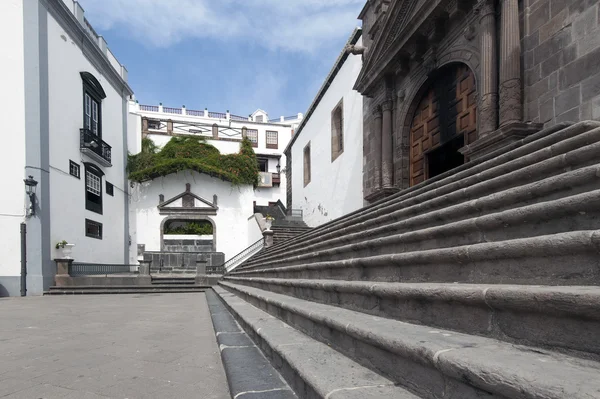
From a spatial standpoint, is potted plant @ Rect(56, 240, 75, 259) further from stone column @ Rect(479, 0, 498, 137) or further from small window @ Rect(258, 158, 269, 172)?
small window @ Rect(258, 158, 269, 172)

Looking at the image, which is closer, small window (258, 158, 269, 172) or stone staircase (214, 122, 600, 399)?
stone staircase (214, 122, 600, 399)

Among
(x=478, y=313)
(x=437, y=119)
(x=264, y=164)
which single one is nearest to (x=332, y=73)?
(x=437, y=119)

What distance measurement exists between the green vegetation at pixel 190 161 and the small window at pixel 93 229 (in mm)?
4138

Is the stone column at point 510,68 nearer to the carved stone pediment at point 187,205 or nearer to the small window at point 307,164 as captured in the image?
the small window at point 307,164

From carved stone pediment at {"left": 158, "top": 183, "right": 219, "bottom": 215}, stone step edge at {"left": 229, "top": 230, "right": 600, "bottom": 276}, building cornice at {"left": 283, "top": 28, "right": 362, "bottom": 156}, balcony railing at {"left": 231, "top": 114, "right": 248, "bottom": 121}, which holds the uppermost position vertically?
balcony railing at {"left": 231, "top": 114, "right": 248, "bottom": 121}

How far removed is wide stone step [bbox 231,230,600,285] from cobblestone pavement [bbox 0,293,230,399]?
62.1 inches

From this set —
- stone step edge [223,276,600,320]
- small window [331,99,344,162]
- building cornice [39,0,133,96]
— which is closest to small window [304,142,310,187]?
small window [331,99,344,162]

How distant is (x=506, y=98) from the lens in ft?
18.4

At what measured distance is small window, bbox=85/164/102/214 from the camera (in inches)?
551

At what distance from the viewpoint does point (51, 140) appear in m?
11.7

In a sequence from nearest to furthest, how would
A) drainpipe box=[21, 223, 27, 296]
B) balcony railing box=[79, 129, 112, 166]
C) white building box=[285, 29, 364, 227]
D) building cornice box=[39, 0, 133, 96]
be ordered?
1. drainpipe box=[21, 223, 27, 296]
2. building cornice box=[39, 0, 133, 96]
3. white building box=[285, 29, 364, 227]
4. balcony railing box=[79, 129, 112, 166]

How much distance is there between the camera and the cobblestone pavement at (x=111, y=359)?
7.96 feet

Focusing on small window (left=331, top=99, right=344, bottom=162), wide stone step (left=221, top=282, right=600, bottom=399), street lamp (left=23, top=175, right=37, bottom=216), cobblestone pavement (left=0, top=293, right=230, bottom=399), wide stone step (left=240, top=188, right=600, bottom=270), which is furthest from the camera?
small window (left=331, top=99, right=344, bottom=162)

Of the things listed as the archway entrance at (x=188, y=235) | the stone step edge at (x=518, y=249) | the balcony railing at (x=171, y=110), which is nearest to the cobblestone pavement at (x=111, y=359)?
the stone step edge at (x=518, y=249)
